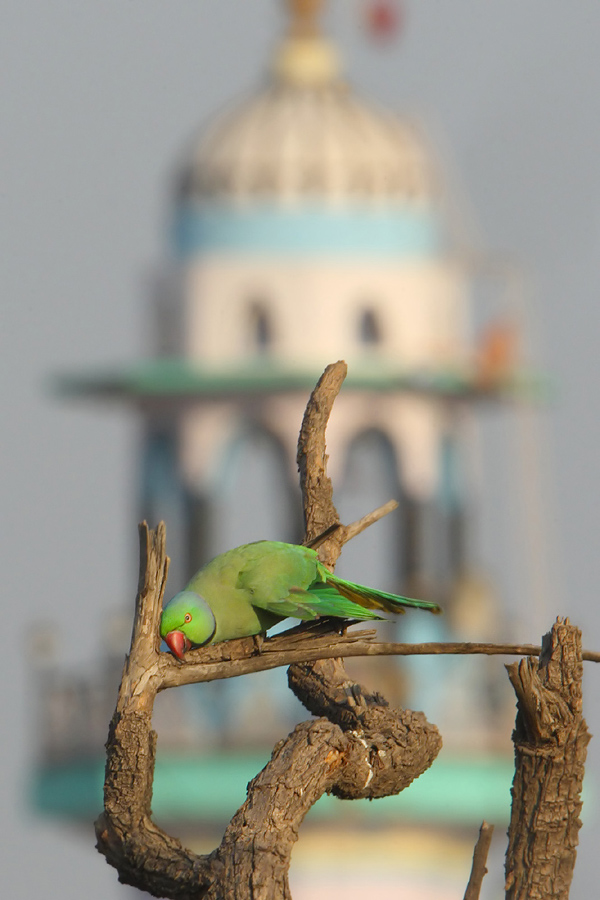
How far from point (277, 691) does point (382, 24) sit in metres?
6.36

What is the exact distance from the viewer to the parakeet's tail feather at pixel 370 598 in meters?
8.76

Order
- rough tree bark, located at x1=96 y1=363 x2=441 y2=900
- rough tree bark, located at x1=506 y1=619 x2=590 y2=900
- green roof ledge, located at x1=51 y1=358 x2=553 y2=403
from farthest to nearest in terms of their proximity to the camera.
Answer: green roof ledge, located at x1=51 y1=358 x2=553 y2=403 < rough tree bark, located at x1=506 y1=619 x2=590 y2=900 < rough tree bark, located at x1=96 y1=363 x2=441 y2=900

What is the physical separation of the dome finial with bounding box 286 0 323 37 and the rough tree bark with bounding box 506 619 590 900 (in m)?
16.4

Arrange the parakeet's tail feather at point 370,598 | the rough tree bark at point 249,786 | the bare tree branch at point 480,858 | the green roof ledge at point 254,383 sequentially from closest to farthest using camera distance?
the rough tree bark at point 249,786 → the bare tree branch at point 480,858 → the parakeet's tail feather at point 370,598 → the green roof ledge at point 254,383

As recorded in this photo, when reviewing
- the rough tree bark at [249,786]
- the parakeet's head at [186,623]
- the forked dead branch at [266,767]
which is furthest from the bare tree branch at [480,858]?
the parakeet's head at [186,623]

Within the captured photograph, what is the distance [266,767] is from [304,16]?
16.9m

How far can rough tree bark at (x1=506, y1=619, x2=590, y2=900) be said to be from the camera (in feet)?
27.2

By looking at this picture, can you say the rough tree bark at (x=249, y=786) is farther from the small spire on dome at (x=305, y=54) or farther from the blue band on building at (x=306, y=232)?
the blue band on building at (x=306, y=232)

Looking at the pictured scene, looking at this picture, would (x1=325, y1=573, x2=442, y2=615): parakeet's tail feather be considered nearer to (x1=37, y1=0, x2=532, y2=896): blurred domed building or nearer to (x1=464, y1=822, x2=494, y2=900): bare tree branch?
(x1=464, y1=822, x2=494, y2=900): bare tree branch

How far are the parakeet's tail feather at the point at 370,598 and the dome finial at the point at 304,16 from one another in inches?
630

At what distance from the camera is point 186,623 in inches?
323

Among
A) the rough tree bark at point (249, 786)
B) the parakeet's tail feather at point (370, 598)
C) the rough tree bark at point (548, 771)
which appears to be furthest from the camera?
the parakeet's tail feather at point (370, 598)

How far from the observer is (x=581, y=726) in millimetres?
8484

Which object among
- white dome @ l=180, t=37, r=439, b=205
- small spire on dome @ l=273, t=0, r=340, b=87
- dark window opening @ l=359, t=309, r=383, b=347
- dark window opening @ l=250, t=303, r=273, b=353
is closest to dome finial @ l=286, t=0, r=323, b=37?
small spire on dome @ l=273, t=0, r=340, b=87
